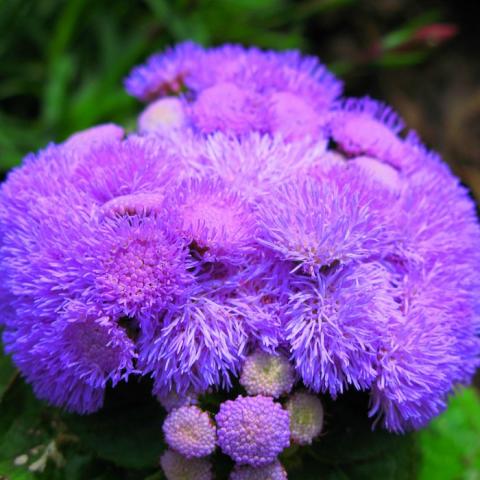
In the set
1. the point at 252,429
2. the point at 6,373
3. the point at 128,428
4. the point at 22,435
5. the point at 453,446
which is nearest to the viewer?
the point at 252,429

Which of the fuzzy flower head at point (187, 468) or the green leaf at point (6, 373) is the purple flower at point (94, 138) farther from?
the fuzzy flower head at point (187, 468)

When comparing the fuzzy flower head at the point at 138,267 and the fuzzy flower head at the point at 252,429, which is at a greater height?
the fuzzy flower head at the point at 138,267

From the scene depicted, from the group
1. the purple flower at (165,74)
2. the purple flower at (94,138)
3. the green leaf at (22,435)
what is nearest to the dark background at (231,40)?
the purple flower at (165,74)

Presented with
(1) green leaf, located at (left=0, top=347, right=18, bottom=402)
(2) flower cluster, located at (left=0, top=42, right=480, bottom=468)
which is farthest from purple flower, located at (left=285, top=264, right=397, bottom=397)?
(1) green leaf, located at (left=0, top=347, right=18, bottom=402)

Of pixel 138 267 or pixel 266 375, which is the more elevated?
pixel 138 267

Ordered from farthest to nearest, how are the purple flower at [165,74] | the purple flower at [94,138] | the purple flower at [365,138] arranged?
the purple flower at [165,74] < the purple flower at [365,138] < the purple flower at [94,138]

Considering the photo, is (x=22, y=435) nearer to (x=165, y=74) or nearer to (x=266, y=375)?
(x=266, y=375)

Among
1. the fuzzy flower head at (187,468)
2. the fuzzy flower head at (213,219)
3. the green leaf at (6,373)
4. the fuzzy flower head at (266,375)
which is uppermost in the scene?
the fuzzy flower head at (213,219)

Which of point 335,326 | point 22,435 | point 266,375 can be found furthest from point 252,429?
point 22,435
